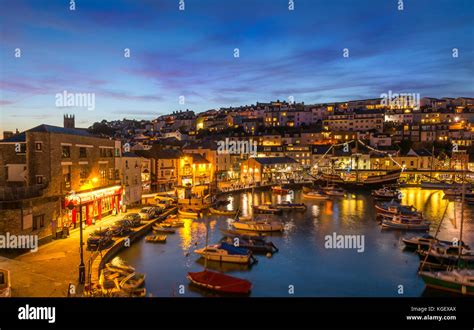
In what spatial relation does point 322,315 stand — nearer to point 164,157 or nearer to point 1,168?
point 1,168

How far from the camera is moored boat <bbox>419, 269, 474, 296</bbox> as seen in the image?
12.0 metres

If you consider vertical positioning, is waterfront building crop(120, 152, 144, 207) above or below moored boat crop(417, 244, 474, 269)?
above

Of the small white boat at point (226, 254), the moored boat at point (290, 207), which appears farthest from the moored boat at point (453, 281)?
the moored boat at point (290, 207)

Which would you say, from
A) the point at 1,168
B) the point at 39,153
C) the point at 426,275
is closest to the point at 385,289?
the point at 426,275

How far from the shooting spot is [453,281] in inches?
482

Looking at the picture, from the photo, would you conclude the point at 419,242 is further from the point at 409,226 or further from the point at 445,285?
the point at 445,285

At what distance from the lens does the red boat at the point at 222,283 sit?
12.2 m

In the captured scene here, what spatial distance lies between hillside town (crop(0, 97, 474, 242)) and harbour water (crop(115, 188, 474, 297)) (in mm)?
3972

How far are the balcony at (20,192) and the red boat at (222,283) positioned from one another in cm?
661

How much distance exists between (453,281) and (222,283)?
7306mm

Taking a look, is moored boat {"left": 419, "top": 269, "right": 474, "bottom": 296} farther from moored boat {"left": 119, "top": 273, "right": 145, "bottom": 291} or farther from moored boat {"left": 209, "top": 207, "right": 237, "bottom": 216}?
moored boat {"left": 209, "top": 207, "right": 237, "bottom": 216}

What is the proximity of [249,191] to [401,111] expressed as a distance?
5326cm

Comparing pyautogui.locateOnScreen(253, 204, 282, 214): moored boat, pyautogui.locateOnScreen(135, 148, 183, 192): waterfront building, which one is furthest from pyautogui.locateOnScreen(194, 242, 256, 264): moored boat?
pyautogui.locateOnScreen(135, 148, 183, 192): waterfront building

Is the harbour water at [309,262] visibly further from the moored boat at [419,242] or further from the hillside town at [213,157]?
the hillside town at [213,157]
